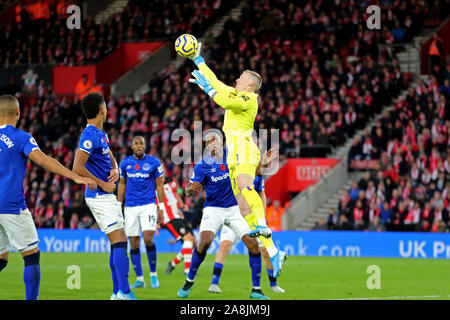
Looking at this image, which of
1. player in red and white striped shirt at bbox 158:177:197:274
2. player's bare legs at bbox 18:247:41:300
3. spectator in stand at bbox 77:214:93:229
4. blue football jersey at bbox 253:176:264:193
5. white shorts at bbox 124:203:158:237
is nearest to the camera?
player's bare legs at bbox 18:247:41:300

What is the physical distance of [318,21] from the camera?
2959cm

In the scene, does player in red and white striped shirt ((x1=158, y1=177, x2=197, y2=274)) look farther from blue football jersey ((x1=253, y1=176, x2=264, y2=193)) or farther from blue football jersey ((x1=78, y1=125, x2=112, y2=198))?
blue football jersey ((x1=78, y1=125, x2=112, y2=198))

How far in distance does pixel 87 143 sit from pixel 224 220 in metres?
2.89

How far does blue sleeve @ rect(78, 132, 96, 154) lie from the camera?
31.4 ft

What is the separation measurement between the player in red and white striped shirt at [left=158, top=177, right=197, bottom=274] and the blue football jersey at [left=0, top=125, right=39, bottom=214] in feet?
23.5

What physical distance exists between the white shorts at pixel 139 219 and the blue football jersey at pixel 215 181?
5.15 ft

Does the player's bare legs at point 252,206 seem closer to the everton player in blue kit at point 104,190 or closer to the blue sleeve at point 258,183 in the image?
the everton player in blue kit at point 104,190

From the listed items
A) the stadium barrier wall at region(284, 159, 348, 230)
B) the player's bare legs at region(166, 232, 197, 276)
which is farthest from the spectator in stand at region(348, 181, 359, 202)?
the player's bare legs at region(166, 232, 197, 276)

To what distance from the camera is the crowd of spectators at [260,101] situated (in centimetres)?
2631

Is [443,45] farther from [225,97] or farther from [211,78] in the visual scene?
[225,97]

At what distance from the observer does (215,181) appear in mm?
11789

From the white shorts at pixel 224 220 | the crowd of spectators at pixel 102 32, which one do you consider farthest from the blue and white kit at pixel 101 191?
the crowd of spectators at pixel 102 32
